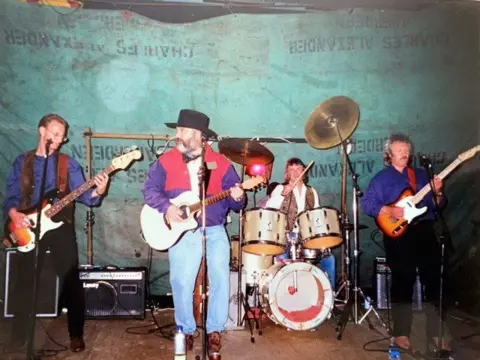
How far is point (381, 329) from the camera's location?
3908 mm

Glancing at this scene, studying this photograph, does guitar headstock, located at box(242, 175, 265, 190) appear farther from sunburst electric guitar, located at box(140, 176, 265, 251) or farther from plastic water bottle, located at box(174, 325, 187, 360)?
plastic water bottle, located at box(174, 325, 187, 360)

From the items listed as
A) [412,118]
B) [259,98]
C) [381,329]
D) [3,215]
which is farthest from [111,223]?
[412,118]

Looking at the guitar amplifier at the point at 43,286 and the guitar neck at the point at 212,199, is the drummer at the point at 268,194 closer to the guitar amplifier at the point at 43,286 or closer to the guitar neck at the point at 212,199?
the guitar neck at the point at 212,199

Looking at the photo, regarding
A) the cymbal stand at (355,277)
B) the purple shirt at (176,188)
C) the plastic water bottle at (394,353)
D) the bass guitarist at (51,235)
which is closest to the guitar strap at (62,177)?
the bass guitarist at (51,235)

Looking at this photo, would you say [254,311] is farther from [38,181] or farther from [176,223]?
[38,181]

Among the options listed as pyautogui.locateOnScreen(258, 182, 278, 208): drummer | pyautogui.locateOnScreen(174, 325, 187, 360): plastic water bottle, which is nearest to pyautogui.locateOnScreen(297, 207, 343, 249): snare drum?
pyautogui.locateOnScreen(258, 182, 278, 208): drummer

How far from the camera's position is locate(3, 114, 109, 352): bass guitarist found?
10.9 feet

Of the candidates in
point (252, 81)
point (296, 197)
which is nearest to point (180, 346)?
point (296, 197)

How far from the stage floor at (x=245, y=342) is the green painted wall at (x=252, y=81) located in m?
0.67

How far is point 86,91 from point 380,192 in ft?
8.87

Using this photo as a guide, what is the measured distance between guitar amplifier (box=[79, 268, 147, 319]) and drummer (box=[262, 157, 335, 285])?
145cm

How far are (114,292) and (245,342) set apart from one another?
1267mm

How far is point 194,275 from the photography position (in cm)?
326

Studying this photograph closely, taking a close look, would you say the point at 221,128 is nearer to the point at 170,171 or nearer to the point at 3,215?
the point at 170,171
